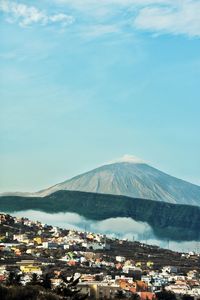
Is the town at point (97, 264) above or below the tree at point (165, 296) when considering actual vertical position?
above

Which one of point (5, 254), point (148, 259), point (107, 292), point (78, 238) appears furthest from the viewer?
point (78, 238)

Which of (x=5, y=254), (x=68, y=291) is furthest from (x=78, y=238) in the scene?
(x=68, y=291)

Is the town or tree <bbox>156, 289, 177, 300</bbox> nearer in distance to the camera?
tree <bbox>156, 289, 177, 300</bbox>

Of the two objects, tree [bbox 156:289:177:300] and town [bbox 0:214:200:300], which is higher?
town [bbox 0:214:200:300]

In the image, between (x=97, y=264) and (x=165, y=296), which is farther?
(x=97, y=264)

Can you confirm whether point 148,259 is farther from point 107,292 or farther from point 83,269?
point 107,292

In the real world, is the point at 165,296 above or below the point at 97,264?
below

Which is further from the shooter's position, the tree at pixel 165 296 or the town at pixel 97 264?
the town at pixel 97 264

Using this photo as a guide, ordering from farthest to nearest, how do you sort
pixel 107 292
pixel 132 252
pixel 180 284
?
pixel 132 252 → pixel 180 284 → pixel 107 292
